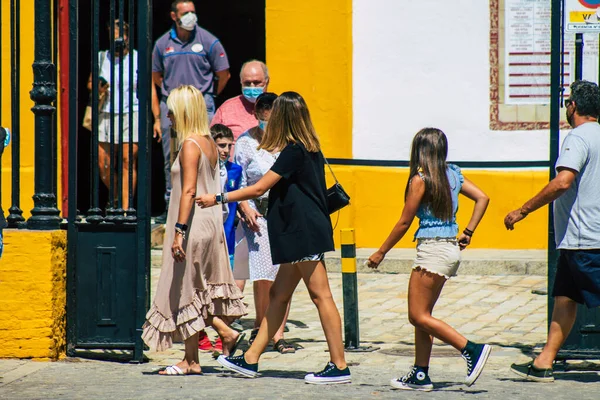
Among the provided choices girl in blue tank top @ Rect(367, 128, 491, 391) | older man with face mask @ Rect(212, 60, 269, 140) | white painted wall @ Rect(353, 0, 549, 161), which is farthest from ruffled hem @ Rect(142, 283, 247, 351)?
white painted wall @ Rect(353, 0, 549, 161)

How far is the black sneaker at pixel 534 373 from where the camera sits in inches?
299

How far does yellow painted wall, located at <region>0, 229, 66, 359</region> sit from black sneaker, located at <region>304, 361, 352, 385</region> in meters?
1.88

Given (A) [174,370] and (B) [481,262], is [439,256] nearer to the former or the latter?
(A) [174,370]

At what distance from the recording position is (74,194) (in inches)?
324

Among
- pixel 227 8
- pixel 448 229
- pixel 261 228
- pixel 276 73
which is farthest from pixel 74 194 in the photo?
pixel 227 8

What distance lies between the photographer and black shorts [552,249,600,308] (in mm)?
7402

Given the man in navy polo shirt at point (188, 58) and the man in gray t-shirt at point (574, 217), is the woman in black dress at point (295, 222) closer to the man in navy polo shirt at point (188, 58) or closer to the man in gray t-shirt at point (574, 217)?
the man in gray t-shirt at point (574, 217)

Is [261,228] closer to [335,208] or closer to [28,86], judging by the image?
[335,208]

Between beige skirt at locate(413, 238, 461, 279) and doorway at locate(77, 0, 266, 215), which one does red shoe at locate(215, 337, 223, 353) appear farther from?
doorway at locate(77, 0, 266, 215)

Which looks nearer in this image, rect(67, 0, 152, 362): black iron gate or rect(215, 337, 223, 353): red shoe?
rect(67, 0, 152, 362): black iron gate

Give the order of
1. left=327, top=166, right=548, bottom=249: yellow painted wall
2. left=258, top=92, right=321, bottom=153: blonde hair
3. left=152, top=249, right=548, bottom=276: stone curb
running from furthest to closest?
left=327, top=166, right=548, bottom=249: yellow painted wall < left=152, top=249, right=548, bottom=276: stone curb < left=258, top=92, right=321, bottom=153: blonde hair

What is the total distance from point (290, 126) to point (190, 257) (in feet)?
3.45

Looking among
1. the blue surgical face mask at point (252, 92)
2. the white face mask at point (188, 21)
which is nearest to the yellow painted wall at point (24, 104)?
the white face mask at point (188, 21)

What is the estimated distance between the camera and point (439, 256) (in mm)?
7285
